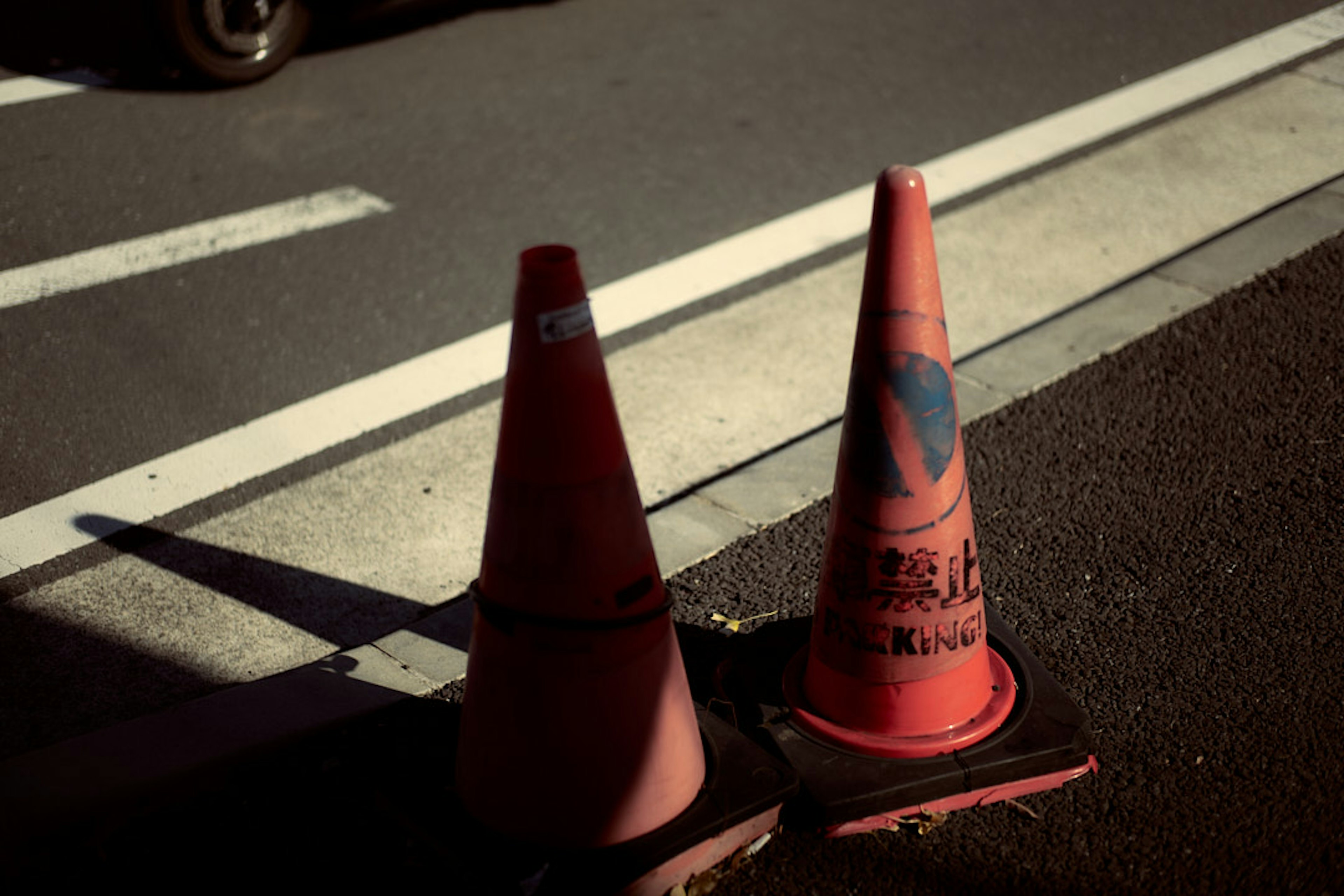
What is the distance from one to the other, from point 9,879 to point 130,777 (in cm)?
28

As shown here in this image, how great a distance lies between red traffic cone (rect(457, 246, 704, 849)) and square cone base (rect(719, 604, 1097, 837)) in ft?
0.94

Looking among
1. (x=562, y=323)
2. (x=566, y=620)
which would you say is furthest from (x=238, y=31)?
(x=566, y=620)

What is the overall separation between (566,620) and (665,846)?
0.47m

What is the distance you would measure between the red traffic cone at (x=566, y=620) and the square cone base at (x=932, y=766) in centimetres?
29

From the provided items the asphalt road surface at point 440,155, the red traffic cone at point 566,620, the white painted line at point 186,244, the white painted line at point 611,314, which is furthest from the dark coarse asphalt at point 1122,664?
the white painted line at point 186,244

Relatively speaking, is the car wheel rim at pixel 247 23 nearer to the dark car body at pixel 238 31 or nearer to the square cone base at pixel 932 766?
the dark car body at pixel 238 31

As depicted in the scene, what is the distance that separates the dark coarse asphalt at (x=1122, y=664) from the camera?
8.05ft

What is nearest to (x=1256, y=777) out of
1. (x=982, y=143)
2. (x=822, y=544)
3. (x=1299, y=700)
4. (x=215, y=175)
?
(x=1299, y=700)

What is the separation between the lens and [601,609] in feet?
7.55

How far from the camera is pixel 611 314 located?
4797 millimetres

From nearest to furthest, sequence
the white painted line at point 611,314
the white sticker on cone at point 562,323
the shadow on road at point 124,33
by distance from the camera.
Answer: the white sticker on cone at point 562,323 → the white painted line at point 611,314 → the shadow on road at point 124,33

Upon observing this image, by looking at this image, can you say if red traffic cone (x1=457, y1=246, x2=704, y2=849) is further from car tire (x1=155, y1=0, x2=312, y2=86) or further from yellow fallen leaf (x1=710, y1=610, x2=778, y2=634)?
car tire (x1=155, y1=0, x2=312, y2=86)

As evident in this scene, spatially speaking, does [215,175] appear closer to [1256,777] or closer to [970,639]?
[970,639]

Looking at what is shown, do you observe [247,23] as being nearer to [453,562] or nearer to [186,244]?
[186,244]
